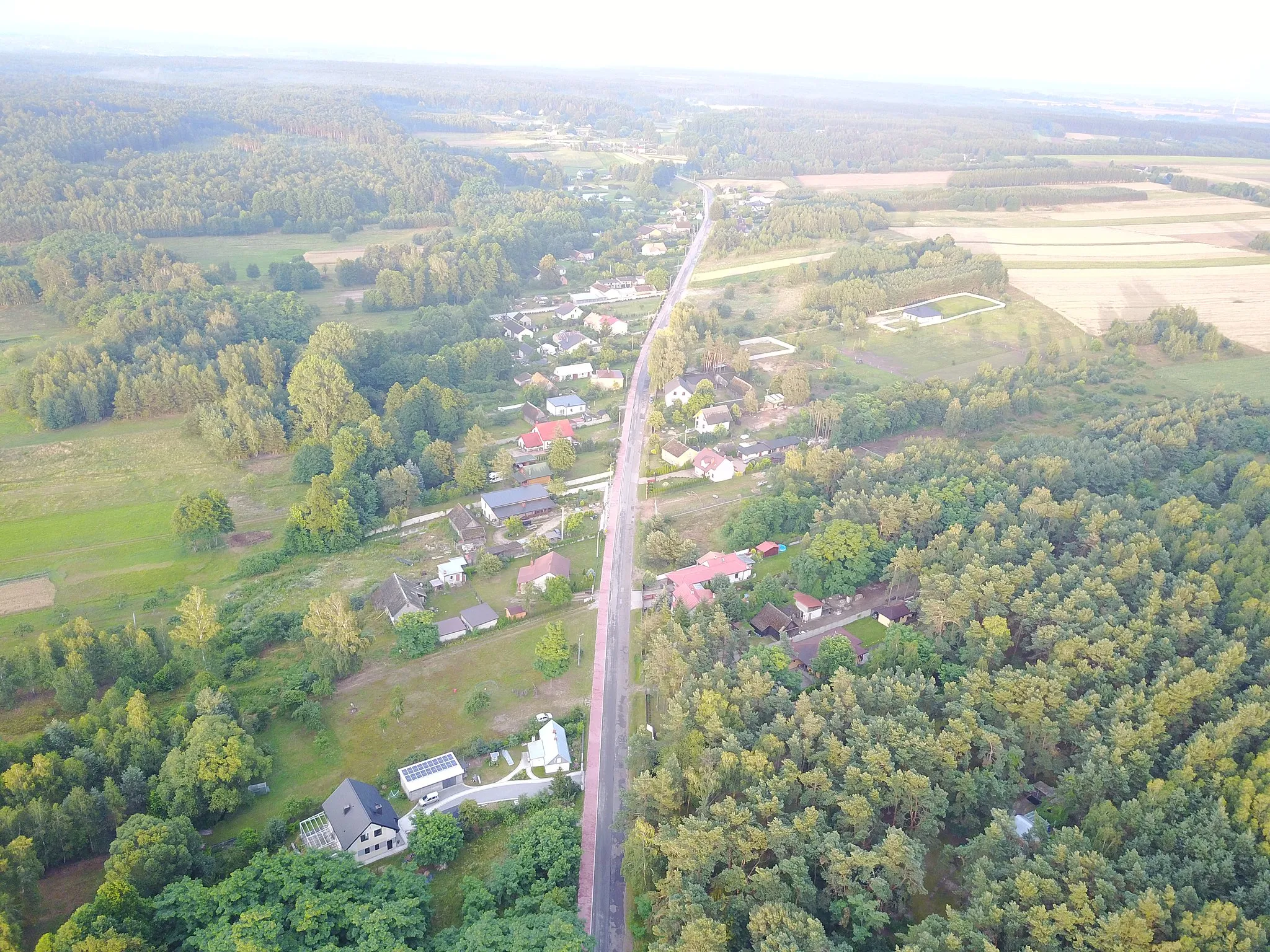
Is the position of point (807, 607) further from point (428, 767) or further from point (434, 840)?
point (434, 840)

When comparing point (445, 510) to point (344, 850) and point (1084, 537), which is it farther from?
point (1084, 537)

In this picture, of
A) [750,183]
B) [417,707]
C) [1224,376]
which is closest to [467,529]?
[417,707]

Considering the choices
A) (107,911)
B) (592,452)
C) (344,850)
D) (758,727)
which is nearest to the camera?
(107,911)

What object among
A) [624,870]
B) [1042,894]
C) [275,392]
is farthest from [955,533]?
[275,392]

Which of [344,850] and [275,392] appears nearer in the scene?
[344,850]

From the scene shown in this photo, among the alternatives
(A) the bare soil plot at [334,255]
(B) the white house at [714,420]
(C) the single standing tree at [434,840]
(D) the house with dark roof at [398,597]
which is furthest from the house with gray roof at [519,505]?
(A) the bare soil plot at [334,255]

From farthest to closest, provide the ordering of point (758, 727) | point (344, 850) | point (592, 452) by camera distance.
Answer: point (592, 452) < point (758, 727) < point (344, 850)
